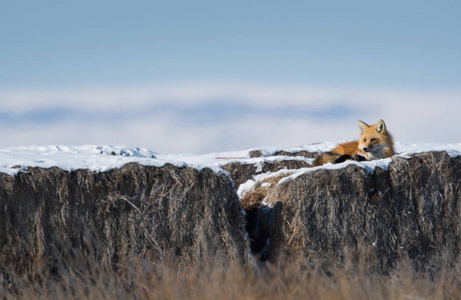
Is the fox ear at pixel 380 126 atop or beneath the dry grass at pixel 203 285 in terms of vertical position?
atop

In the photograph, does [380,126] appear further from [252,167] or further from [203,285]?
[203,285]

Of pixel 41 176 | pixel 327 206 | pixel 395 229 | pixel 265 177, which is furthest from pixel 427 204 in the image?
pixel 41 176

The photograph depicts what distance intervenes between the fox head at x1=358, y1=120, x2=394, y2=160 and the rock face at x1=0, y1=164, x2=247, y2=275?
289 cm

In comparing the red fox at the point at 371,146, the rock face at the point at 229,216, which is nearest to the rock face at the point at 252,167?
the red fox at the point at 371,146

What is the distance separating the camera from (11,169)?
6477mm

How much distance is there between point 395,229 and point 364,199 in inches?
28.7

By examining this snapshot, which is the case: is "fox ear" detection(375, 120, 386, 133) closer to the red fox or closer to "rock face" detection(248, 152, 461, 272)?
the red fox

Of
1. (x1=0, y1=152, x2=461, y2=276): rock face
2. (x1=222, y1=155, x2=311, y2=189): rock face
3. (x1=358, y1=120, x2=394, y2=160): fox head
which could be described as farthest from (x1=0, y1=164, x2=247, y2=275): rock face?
(x1=222, y1=155, x2=311, y2=189): rock face

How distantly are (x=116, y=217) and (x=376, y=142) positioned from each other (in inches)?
183

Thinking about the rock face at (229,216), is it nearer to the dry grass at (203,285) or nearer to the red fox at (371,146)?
the dry grass at (203,285)

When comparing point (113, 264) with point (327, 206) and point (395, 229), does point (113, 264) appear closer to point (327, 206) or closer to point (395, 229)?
point (327, 206)

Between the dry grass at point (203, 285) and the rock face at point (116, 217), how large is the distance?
0.18 metres

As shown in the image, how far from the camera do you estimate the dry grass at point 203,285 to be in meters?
5.25

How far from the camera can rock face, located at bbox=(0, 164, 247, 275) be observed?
639cm
